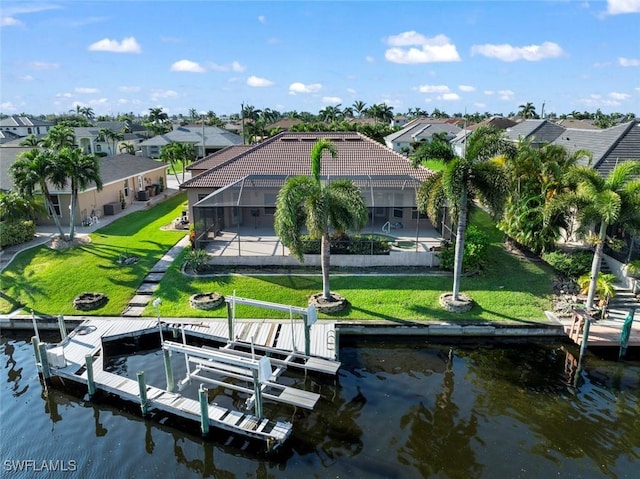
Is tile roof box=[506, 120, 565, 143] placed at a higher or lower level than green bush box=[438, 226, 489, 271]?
higher

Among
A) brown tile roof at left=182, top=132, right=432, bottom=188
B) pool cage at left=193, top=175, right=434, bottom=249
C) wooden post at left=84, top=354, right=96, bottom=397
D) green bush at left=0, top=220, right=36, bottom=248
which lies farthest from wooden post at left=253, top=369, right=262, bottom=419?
green bush at left=0, top=220, right=36, bottom=248

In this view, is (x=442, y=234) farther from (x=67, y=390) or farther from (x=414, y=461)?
(x=67, y=390)

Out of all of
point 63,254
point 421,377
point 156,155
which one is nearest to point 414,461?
point 421,377

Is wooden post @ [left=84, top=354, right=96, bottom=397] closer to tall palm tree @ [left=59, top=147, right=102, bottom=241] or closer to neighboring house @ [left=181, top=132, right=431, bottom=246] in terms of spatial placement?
neighboring house @ [left=181, top=132, right=431, bottom=246]

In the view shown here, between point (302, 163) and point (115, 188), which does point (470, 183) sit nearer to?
point (302, 163)

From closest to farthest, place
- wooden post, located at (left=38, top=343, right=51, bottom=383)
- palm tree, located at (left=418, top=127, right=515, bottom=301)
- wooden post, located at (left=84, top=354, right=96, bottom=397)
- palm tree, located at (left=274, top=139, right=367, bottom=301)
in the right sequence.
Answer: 1. wooden post, located at (left=84, top=354, right=96, bottom=397)
2. wooden post, located at (left=38, top=343, right=51, bottom=383)
3. palm tree, located at (left=418, top=127, right=515, bottom=301)
4. palm tree, located at (left=274, top=139, right=367, bottom=301)

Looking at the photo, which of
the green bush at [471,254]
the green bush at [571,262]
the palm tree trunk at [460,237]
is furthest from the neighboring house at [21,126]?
the green bush at [571,262]

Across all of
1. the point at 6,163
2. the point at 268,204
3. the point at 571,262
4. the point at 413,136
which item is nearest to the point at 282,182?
the point at 268,204
